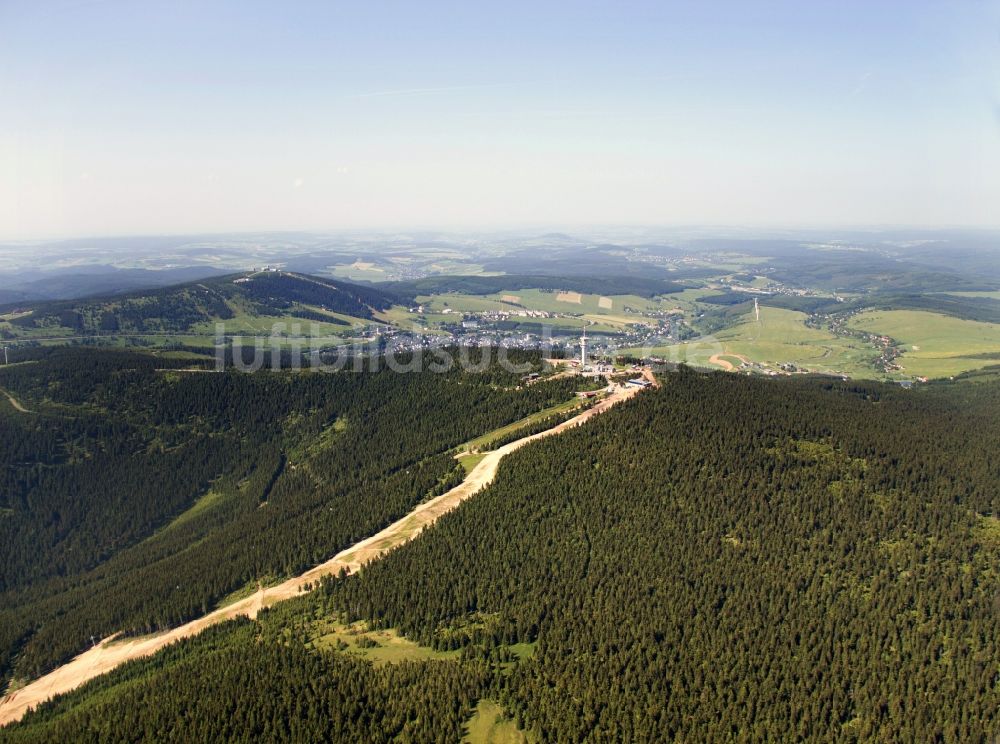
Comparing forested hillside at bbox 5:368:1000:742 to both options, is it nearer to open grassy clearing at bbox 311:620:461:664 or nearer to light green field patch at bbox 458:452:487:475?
open grassy clearing at bbox 311:620:461:664

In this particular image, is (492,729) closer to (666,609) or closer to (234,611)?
(666,609)

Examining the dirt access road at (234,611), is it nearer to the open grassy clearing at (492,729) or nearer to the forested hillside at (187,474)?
the forested hillside at (187,474)

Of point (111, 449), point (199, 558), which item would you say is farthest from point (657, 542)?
point (111, 449)

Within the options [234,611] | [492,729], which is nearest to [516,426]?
[234,611]

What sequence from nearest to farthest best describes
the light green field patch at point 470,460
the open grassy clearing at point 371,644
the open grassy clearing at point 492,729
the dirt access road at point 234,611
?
the open grassy clearing at point 492,729 → the open grassy clearing at point 371,644 → the dirt access road at point 234,611 → the light green field patch at point 470,460

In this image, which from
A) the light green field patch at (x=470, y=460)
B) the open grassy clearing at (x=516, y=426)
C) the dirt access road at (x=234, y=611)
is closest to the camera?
the dirt access road at (x=234, y=611)

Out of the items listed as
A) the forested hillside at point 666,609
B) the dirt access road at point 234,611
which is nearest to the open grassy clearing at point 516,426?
the dirt access road at point 234,611
